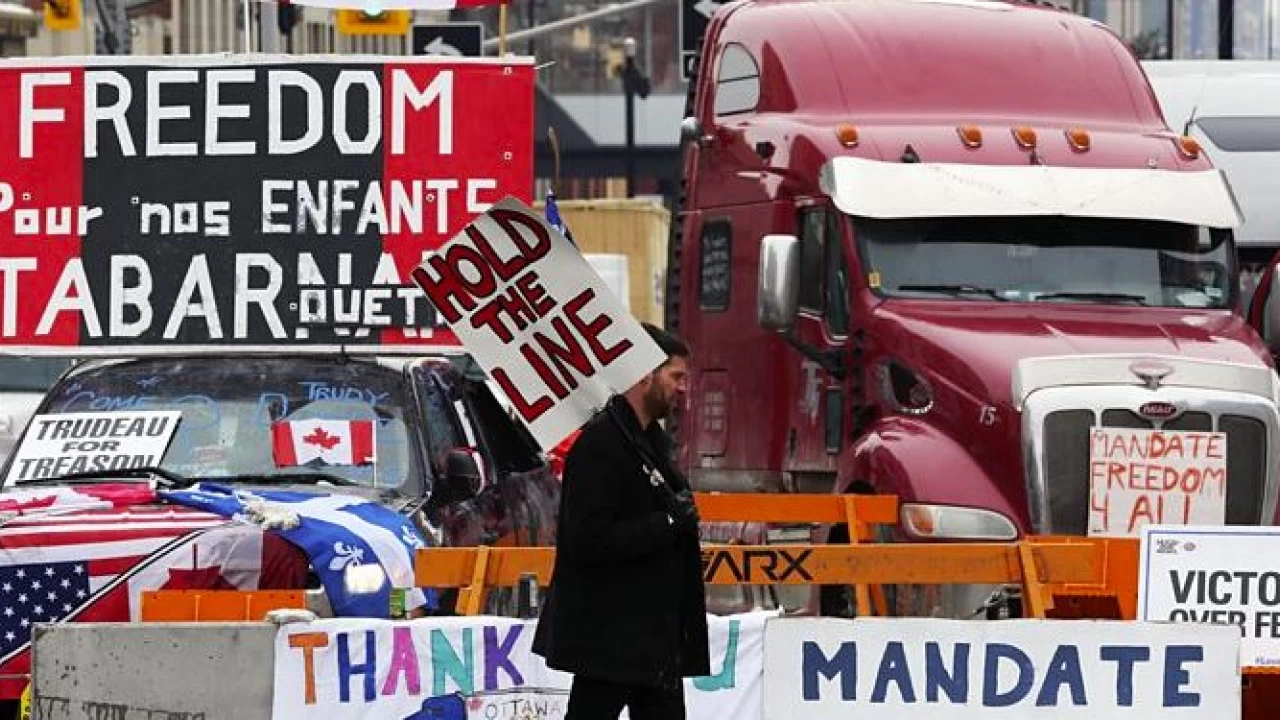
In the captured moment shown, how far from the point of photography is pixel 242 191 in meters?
14.9

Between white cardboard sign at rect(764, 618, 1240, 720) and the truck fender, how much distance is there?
4.28m

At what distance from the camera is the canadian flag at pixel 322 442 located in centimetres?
1305

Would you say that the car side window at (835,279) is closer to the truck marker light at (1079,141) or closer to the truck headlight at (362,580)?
the truck marker light at (1079,141)

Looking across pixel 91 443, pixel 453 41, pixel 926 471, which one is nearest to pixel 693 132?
pixel 926 471

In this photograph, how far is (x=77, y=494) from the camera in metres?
12.5

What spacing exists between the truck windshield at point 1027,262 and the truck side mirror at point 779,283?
1.36 ft

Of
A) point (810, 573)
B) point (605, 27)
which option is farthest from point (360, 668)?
point (605, 27)

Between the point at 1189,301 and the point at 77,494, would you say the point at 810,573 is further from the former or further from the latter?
the point at 1189,301

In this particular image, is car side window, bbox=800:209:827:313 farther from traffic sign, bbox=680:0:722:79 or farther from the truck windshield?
traffic sign, bbox=680:0:722:79

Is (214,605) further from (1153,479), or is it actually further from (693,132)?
(693,132)

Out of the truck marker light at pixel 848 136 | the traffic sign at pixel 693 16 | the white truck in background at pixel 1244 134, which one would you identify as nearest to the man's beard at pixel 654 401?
the truck marker light at pixel 848 136

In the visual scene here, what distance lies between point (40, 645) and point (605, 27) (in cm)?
8546

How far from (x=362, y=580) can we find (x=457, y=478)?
149 centimetres

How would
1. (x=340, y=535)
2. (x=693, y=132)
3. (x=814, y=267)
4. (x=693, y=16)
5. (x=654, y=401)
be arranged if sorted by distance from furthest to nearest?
(x=693, y=16), (x=693, y=132), (x=814, y=267), (x=340, y=535), (x=654, y=401)
